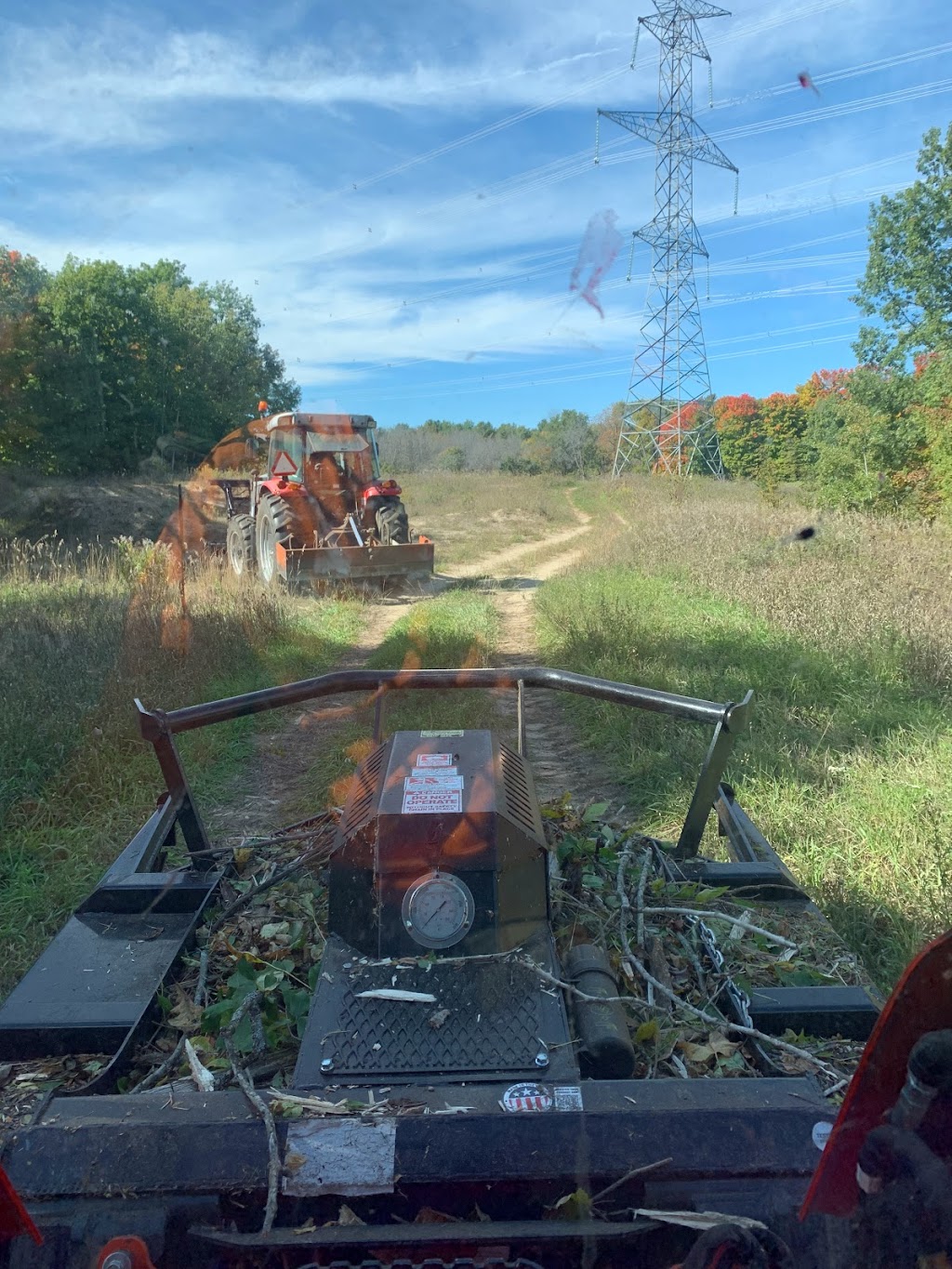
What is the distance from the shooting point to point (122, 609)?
8.29m

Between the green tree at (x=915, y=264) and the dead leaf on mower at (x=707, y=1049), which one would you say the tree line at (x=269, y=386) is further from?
the dead leaf on mower at (x=707, y=1049)

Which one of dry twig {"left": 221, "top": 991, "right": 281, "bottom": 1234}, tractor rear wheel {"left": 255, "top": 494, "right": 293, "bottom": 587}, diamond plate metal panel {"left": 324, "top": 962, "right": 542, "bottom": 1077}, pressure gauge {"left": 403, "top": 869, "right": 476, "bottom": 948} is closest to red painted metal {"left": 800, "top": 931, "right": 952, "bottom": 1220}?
diamond plate metal panel {"left": 324, "top": 962, "right": 542, "bottom": 1077}

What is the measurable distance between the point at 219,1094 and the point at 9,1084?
0.64m

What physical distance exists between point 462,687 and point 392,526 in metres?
10.5

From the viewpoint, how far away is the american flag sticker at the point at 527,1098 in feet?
5.21

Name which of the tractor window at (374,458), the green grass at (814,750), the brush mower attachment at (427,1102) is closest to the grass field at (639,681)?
the green grass at (814,750)

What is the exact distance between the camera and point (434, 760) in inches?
90.4

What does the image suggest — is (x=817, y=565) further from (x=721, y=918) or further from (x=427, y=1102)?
(x=427, y=1102)

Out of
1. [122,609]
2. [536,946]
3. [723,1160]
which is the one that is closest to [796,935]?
[536,946]

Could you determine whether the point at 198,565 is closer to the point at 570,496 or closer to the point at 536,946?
the point at 536,946

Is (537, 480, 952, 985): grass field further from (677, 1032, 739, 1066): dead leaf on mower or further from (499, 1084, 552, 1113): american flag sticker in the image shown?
(499, 1084, 552, 1113): american flag sticker

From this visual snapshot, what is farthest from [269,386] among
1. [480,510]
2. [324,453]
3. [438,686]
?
[438,686]

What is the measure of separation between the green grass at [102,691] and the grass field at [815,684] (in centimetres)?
268

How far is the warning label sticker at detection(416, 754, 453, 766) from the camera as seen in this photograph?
89.6 inches
